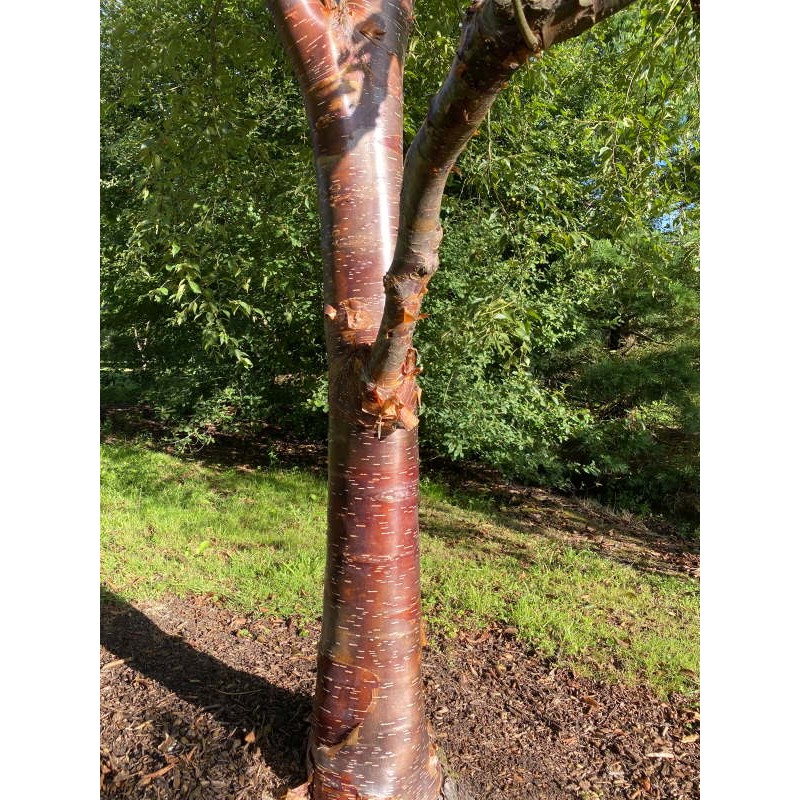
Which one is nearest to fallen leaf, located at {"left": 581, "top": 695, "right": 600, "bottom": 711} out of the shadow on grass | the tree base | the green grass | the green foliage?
the green grass

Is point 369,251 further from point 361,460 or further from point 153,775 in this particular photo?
point 153,775

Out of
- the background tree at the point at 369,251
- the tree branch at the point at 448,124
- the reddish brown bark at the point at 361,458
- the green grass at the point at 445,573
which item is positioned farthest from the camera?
the green grass at the point at 445,573

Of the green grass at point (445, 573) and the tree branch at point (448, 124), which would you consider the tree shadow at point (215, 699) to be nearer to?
the green grass at point (445, 573)

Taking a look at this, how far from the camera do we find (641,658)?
3260 millimetres

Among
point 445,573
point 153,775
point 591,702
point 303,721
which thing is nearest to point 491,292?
point 445,573

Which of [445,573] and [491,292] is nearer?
[445,573]

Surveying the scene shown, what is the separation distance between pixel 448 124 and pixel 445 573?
12.0 ft

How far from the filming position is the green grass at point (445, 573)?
11.3 feet

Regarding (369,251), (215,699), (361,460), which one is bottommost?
(215,699)

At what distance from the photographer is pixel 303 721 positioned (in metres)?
2.56

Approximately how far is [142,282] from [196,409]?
1574mm

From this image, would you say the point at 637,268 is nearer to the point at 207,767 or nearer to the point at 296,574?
the point at 296,574

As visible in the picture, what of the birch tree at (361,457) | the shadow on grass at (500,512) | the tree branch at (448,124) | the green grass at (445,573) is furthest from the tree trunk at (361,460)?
the shadow on grass at (500,512)

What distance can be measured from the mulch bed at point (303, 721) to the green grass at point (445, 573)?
0.92ft
